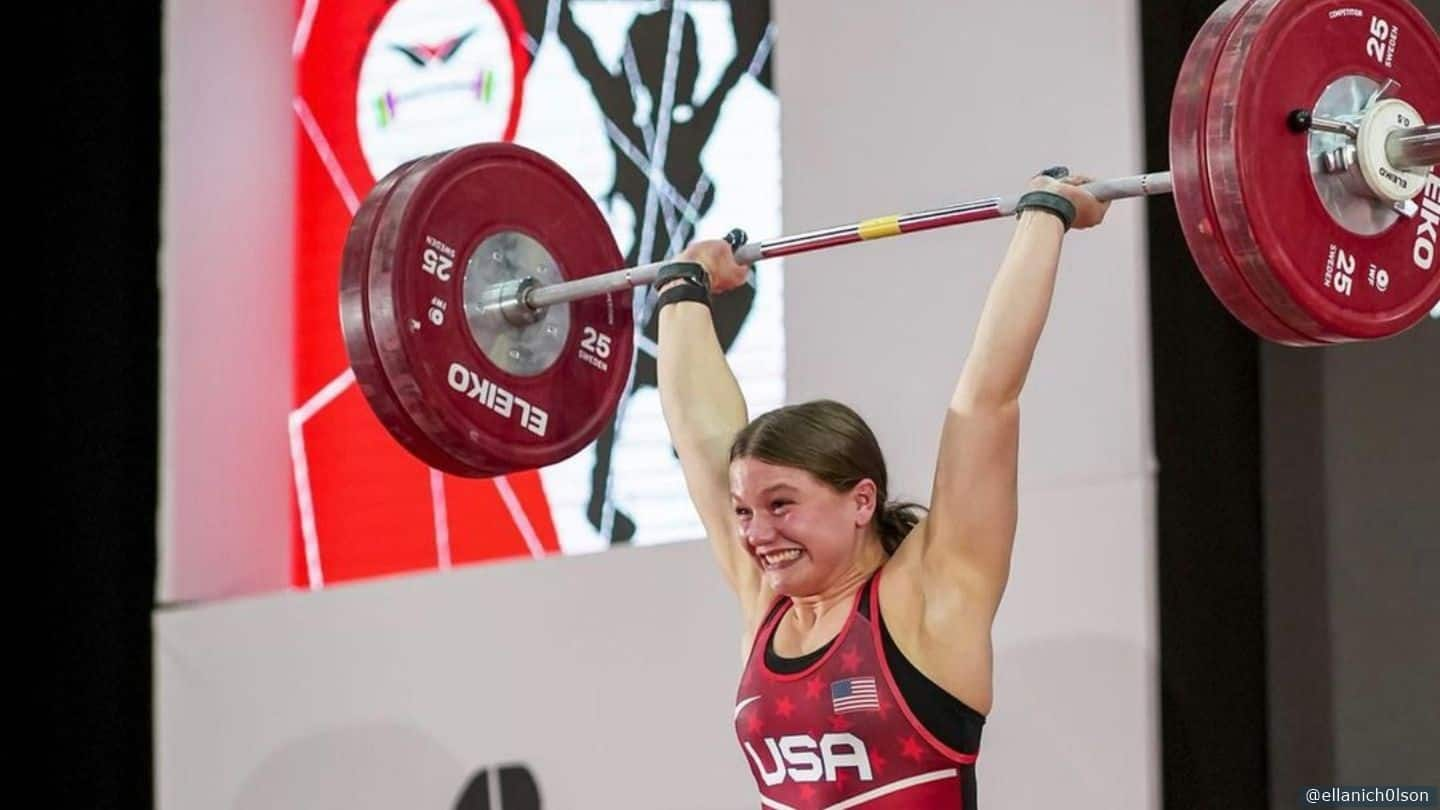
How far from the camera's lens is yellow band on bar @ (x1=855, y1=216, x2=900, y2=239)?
2598mm

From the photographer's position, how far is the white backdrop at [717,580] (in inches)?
123

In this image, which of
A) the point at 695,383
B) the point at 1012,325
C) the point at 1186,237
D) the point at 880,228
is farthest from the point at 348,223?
the point at 1186,237

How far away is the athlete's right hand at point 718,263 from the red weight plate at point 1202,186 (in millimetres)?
826

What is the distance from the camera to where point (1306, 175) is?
224 cm

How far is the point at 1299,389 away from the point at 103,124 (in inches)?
118

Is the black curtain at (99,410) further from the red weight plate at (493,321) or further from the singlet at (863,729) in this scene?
the singlet at (863,729)

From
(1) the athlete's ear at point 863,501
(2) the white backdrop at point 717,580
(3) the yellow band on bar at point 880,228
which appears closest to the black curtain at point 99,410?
(2) the white backdrop at point 717,580

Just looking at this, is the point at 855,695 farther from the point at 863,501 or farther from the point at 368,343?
the point at 368,343

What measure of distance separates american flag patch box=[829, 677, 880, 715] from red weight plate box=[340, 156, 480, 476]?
0.83m

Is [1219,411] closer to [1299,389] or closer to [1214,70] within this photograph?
[1299,389]

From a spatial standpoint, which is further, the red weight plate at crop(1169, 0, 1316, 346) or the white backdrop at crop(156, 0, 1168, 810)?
the white backdrop at crop(156, 0, 1168, 810)

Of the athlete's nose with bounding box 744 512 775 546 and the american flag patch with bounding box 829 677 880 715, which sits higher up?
the athlete's nose with bounding box 744 512 775 546

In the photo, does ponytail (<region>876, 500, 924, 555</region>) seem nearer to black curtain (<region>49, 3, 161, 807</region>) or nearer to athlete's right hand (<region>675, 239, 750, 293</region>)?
athlete's right hand (<region>675, 239, 750, 293</region>)

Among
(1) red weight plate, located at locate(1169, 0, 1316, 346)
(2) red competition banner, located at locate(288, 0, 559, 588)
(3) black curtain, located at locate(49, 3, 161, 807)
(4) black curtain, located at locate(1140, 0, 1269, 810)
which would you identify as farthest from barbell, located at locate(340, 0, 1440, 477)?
(3) black curtain, located at locate(49, 3, 161, 807)
